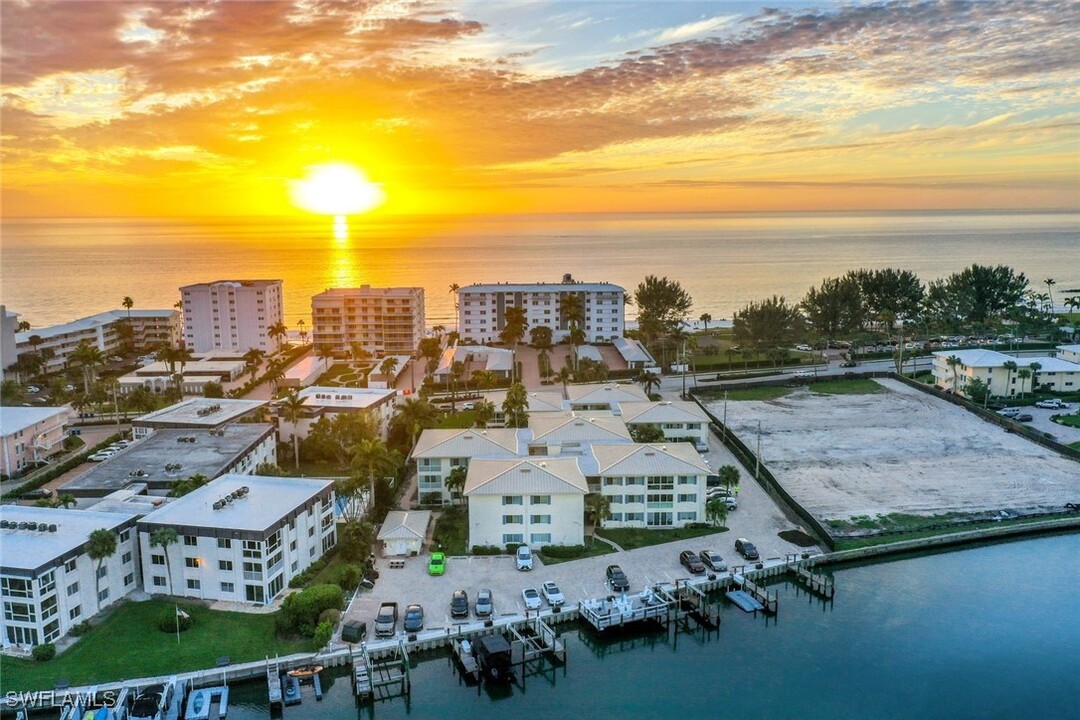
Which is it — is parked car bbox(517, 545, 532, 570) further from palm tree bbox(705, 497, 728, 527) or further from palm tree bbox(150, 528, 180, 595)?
palm tree bbox(150, 528, 180, 595)

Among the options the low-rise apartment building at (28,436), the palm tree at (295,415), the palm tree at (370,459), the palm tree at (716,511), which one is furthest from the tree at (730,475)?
the low-rise apartment building at (28,436)

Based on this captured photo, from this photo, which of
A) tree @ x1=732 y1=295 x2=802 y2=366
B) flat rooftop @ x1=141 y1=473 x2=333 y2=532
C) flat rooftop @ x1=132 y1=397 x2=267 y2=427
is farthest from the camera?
tree @ x1=732 y1=295 x2=802 y2=366

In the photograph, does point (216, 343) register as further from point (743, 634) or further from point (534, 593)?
point (743, 634)

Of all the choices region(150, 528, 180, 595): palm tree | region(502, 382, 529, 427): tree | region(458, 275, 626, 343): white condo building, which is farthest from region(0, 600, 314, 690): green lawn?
region(458, 275, 626, 343): white condo building

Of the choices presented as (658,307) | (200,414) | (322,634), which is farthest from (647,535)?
(658,307)

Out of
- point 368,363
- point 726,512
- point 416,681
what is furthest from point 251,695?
point 368,363

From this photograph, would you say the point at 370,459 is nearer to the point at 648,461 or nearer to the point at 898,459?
the point at 648,461
